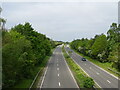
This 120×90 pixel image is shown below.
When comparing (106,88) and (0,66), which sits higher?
(0,66)

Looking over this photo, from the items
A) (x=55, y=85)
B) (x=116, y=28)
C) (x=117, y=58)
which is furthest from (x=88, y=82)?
(x=116, y=28)

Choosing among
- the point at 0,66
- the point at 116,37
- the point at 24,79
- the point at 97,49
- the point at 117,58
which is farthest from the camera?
the point at 97,49

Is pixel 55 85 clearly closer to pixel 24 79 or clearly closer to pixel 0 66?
pixel 24 79

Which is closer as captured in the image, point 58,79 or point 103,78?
point 58,79

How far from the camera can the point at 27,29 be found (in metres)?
38.5

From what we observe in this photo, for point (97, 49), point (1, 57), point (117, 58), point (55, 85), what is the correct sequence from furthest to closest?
1. point (97, 49)
2. point (117, 58)
3. point (55, 85)
4. point (1, 57)

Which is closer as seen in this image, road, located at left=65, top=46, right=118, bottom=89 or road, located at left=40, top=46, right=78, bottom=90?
road, located at left=40, top=46, right=78, bottom=90

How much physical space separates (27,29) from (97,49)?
1054 inches

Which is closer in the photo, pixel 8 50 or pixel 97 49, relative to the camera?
pixel 8 50

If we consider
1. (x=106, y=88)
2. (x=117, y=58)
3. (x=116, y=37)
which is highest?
(x=116, y=37)

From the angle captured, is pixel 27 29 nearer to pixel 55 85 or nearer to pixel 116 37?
pixel 55 85

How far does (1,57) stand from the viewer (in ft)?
56.8

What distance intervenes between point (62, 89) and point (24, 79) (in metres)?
7.67

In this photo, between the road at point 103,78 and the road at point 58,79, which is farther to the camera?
the road at point 103,78
